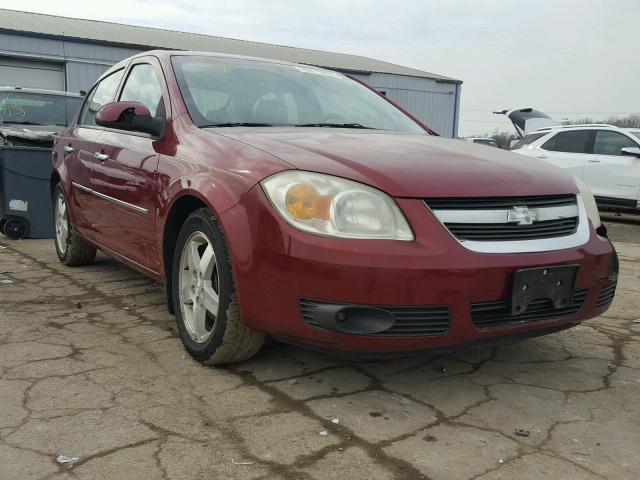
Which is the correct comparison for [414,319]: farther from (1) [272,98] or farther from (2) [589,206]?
(1) [272,98]

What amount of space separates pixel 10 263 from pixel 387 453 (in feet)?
14.5

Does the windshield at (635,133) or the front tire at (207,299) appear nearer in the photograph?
the front tire at (207,299)

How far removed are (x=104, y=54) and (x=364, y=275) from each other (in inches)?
709

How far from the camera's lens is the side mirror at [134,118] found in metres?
3.29

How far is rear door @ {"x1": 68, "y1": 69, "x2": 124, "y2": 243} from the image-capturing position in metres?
4.21

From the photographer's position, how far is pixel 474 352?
330 centimetres

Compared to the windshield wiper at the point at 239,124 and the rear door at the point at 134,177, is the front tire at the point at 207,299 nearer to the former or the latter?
the rear door at the point at 134,177

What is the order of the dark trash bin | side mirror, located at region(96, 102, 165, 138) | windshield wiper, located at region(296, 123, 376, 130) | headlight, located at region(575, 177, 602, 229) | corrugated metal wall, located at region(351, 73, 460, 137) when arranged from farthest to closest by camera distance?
corrugated metal wall, located at region(351, 73, 460, 137), the dark trash bin, windshield wiper, located at region(296, 123, 376, 130), side mirror, located at region(96, 102, 165, 138), headlight, located at region(575, 177, 602, 229)

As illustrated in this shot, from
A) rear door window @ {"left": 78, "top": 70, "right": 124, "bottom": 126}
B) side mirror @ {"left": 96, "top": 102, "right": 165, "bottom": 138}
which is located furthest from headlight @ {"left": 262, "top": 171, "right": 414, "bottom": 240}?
rear door window @ {"left": 78, "top": 70, "right": 124, "bottom": 126}

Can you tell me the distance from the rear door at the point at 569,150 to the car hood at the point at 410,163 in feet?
26.9

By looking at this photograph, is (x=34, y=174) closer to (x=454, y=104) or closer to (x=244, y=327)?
(x=244, y=327)

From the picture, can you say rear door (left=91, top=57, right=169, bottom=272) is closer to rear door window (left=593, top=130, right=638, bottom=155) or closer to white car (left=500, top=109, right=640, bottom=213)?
white car (left=500, top=109, right=640, bottom=213)

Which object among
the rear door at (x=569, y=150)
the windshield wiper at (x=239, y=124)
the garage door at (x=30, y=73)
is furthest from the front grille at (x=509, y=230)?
the garage door at (x=30, y=73)

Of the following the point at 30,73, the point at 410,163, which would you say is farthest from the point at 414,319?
the point at 30,73
